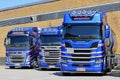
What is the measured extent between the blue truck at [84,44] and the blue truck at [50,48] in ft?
20.1

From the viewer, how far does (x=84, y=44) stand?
2312 cm

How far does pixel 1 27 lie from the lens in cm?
5606

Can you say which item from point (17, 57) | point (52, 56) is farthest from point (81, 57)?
point (17, 57)

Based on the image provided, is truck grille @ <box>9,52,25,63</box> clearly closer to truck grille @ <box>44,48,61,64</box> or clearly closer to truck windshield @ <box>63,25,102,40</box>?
truck grille @ <box>44,48,61,64</box>

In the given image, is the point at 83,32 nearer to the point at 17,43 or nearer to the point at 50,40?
the point at 50,40

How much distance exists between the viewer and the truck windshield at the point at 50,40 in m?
30.4

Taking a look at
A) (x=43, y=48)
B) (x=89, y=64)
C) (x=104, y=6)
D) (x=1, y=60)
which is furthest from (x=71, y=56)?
(x=1, y=60)

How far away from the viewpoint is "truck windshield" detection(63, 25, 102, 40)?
76.5ft

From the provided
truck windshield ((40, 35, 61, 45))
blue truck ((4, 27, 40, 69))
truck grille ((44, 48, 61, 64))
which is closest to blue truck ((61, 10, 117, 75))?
truck grille ((44, 48, 61, 64))

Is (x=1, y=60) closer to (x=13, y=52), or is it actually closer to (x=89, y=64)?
(x=13, y=52)

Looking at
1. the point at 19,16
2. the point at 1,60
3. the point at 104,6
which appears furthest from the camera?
the point at 19,16

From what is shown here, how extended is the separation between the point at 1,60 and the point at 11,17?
37.1ft

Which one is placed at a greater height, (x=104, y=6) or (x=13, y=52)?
(x=104, y=6)

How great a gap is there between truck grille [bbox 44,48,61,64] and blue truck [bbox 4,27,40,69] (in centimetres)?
347
